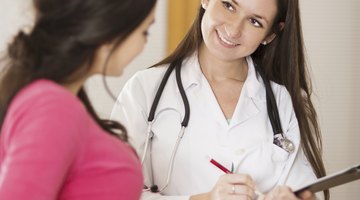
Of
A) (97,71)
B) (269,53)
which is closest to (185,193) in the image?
(269,53)

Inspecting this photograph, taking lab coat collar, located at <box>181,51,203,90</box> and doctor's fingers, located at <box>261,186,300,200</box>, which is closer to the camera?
doctor's fingers, located at <box>261,186,300,200</box>

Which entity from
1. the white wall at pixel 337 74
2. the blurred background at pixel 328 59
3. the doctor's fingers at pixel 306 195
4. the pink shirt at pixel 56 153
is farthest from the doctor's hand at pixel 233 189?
the white wall at pixel 337 74

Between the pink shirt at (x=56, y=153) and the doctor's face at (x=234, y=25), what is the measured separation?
2.24ft

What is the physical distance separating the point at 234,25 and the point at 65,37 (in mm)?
735

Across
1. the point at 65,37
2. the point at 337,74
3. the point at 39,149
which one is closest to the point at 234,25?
the point at 65,37

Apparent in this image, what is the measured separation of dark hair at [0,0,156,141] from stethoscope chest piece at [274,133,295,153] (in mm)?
754

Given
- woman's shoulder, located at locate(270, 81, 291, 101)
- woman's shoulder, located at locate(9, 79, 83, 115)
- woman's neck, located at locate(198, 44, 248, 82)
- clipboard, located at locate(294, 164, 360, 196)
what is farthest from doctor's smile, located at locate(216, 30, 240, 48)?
woman's shoulder, located at locate(9, 79, 83, 115)

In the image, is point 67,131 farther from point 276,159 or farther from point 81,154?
point 276,159

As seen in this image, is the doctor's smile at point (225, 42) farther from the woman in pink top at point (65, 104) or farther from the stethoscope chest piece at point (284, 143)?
the woman in pink top at point (65, 104)

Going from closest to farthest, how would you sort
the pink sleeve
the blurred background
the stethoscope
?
the pink sleeve → the stethoscope → the blurred background

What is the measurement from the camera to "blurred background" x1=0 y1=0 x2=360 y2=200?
200 cm

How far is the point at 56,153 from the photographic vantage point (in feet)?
2.22

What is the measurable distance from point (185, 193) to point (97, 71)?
669 millimetres

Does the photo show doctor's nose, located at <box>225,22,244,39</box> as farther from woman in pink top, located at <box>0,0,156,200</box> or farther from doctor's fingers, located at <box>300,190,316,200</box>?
woman in pink top, located at <box>0,0,156,200</box>
